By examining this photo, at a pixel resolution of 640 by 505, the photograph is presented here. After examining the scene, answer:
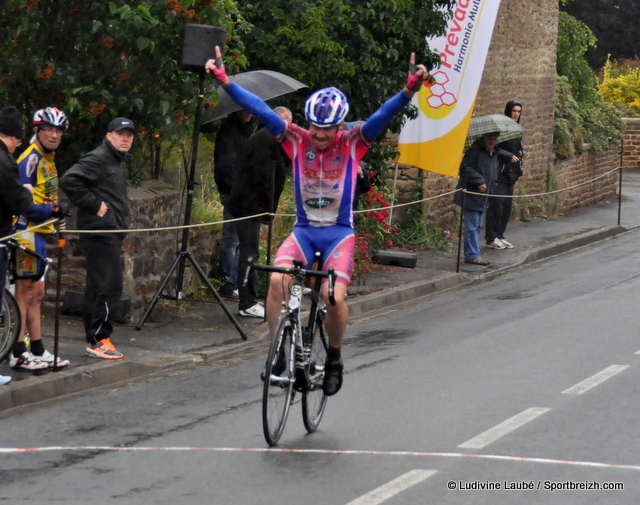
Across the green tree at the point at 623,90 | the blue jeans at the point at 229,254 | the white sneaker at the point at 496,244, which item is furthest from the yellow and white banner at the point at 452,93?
the green tree at the point at 623,90

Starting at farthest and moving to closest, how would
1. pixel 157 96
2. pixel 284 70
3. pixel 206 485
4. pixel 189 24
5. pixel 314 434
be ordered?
pixel 284 70 → pixel 157 96 → pixel 189 24 → pixel 314 434 → pixel 206 485

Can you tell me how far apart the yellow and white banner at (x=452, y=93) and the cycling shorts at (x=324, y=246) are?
9.53 metres

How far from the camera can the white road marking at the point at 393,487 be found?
592 centimetres

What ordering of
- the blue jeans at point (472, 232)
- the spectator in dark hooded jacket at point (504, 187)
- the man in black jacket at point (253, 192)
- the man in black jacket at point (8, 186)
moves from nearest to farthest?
the man in black jacket at point (8, 186) → the man in black jacket at point (253, 192) → the blue jeans at point (472, 232) → the spectator in dark hooded jacket at point (504, 187)

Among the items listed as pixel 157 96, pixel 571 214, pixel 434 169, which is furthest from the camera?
pixel 571 214

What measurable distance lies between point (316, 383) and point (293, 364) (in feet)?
1.18

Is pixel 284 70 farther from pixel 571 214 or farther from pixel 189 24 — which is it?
pixel 571 214

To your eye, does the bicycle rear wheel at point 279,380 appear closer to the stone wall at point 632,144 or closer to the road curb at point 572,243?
the road curb at point 572,243

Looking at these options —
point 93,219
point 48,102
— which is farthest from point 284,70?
point 93,219

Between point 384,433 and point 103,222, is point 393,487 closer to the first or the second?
point 384,433

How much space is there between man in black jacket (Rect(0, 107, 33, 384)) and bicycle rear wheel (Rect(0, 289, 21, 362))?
1.24ft

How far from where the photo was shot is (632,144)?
35.5m

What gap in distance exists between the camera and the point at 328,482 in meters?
6.26

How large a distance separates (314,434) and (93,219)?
3.10 m
